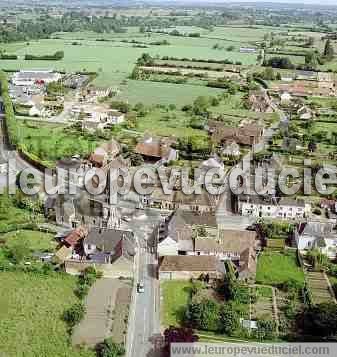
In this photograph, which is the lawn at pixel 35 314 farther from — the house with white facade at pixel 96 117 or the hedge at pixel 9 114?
the house with white facade at pixel 96 117

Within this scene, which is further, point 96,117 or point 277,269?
point 96,117

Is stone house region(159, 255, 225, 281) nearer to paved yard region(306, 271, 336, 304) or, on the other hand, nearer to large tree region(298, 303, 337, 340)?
paved yard region(306, 271, 336, 304)

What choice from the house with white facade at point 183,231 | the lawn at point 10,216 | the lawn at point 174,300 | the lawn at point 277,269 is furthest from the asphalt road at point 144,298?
the lawn at point 10,216

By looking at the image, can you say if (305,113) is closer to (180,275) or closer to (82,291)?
(180,275)

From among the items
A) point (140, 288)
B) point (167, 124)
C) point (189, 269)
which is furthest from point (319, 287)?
point (167, 124)

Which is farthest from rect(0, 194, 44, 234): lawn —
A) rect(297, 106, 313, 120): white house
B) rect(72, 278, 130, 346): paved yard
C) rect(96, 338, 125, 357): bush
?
rect(297, 106, 313, 120): white house
